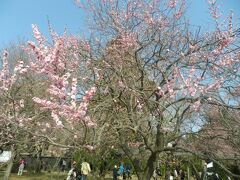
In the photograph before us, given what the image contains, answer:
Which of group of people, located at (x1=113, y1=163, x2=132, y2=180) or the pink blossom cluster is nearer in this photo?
the pink blossom cluster

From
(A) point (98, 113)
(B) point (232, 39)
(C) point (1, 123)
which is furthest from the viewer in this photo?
(A) point (98, 113)

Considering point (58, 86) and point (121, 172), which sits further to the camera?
point (121, 172)

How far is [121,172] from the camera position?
21562mm

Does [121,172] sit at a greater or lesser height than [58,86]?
greater

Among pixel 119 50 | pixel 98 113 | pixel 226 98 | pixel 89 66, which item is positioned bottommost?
pixel 98 113

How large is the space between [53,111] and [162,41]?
425cm

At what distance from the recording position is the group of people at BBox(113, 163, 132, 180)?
2016 cm

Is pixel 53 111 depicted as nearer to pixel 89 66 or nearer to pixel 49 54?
pixel 49 54

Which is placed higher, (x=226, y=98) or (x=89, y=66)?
(x=89, y=66)

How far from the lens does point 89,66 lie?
919 cm

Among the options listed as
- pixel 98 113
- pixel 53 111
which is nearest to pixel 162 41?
pixel 98 113

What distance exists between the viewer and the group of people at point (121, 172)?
20.2 meters

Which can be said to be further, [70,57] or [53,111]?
[70,57]

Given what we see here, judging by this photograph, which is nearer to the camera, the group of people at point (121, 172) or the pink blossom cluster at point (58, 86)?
the pink blossom cluster at point (58, 86)
